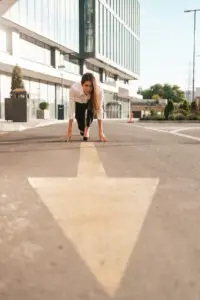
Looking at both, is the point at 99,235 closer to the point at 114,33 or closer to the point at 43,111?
the point at 43,111

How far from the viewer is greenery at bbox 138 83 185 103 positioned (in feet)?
471

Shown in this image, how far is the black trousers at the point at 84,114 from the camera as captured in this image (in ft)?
30.5

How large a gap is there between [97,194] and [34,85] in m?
47.0

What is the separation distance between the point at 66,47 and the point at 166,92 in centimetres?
9316

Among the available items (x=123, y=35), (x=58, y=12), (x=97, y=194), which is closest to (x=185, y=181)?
(x=97, y=194)

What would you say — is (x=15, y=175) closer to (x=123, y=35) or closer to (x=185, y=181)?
(x=185, y=181)

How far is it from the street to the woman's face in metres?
4.41

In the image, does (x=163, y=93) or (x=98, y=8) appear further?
(x=163, y=93)

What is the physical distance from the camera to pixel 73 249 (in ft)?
6.87

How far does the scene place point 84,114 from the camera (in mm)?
9516

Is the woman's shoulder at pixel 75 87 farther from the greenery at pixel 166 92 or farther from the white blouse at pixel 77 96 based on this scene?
the greenery at pixel 166 92

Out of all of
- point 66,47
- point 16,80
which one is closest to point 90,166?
point 16,80

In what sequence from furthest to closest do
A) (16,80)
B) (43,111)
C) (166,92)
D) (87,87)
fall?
1. (166,92)
2. (43,111)
3. (16,80)
4. (87,87)

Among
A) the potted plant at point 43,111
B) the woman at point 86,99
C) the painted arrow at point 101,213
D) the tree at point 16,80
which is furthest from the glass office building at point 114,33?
the painted arrow at point 101,213
